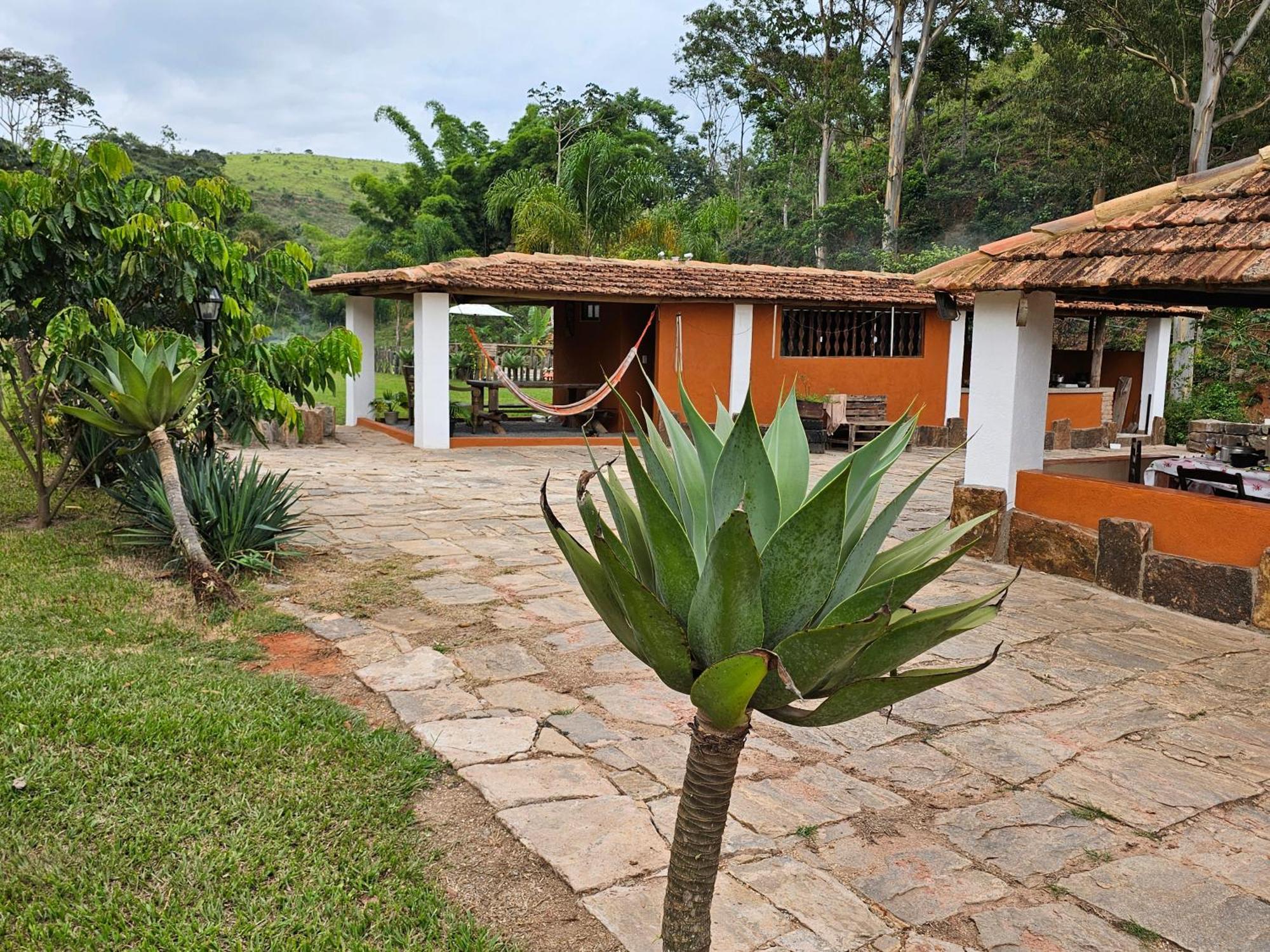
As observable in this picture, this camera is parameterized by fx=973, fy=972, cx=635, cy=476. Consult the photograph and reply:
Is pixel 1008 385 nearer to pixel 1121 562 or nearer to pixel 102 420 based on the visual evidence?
pixel 1121 562

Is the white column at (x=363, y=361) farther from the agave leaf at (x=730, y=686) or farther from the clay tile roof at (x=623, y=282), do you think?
the agave leaf at (x=730, y=686)

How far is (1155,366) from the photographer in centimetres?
1405

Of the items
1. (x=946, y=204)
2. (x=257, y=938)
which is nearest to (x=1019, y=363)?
(x=257, y=938)

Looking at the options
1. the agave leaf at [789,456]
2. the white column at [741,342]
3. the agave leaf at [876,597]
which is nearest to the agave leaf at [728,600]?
the agave leaf at [876,597]

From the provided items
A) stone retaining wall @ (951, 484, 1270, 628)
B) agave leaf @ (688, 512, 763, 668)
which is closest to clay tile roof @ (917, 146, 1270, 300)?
stone retaining wall @ (951, 484, 1270, 628)

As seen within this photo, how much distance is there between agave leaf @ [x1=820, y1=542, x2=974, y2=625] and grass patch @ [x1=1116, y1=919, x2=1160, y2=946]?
1457mm

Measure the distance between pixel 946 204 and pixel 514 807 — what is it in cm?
2646

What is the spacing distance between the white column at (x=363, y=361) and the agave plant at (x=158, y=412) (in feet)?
29.7

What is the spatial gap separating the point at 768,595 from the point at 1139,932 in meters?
1.60

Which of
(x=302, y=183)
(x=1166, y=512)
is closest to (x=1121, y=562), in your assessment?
(x=1166, y=512)

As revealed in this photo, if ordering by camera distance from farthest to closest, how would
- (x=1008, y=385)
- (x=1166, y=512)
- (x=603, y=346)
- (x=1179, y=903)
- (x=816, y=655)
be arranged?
(x=603, y=346) < (x=1008, y=385) < (x=1166, y=512) < (x=1179, y=903) < (x=816, y=655)

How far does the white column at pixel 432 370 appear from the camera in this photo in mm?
11305

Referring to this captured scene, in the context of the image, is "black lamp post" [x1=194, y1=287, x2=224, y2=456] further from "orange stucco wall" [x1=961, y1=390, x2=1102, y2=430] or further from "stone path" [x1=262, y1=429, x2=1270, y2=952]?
"orange stucco wall" [x1=961, y1=390, x2=1102, y2=430]

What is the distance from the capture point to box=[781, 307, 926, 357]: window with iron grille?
13.3 metres
